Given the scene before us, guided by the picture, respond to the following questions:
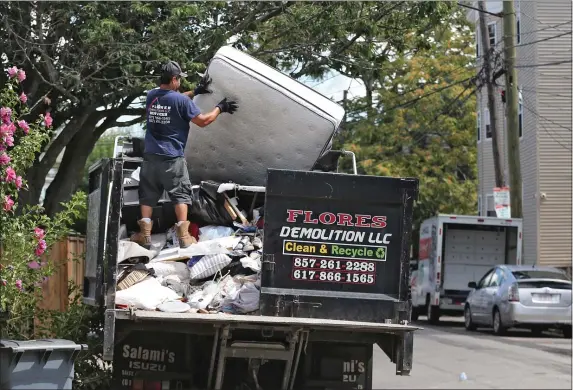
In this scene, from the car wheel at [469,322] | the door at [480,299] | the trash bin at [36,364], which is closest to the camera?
the trash bin at [36,364]

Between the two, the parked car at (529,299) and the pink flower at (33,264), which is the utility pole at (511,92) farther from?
the pink flower at (33,264)

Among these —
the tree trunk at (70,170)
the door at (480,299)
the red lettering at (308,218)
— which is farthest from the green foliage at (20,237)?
the door at (480,299)

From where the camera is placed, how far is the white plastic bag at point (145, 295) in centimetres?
759

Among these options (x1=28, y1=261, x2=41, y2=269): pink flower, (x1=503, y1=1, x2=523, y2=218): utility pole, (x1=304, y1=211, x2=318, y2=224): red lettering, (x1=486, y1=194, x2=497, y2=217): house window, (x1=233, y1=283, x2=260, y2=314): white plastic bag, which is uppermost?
(x1=503, y1=1, x2=523, y2=218): utility pole

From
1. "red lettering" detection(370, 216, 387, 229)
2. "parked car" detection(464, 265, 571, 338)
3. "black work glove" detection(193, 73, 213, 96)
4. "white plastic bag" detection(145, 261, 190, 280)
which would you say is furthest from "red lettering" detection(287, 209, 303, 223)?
"parked car" detection(464, 265, 571, 338)

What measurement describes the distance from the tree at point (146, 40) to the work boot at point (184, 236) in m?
4.85

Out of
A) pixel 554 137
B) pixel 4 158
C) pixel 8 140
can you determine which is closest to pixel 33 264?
pixel 4 158

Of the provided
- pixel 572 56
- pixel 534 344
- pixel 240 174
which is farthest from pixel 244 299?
pixel 572 56

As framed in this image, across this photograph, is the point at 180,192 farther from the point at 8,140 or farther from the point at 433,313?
the point at 433,313

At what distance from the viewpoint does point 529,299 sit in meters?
21.1

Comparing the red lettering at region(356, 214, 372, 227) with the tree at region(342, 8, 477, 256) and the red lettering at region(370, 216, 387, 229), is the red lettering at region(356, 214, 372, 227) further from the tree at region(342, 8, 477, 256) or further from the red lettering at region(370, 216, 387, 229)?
the tree at region(342, 8, 477, 256)

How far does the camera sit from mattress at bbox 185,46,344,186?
8852 millimetres

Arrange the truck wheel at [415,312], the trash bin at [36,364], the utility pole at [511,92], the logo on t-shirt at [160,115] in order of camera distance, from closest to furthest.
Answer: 1. the trash bin at [36,364]
2. the logo on t-shirt at [160,115]
3. the utility pole at [511,92]
4. the truck wheel at [415,312]

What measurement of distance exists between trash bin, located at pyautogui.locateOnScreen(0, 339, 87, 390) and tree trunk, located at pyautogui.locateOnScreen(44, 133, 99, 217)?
35.5 ft
